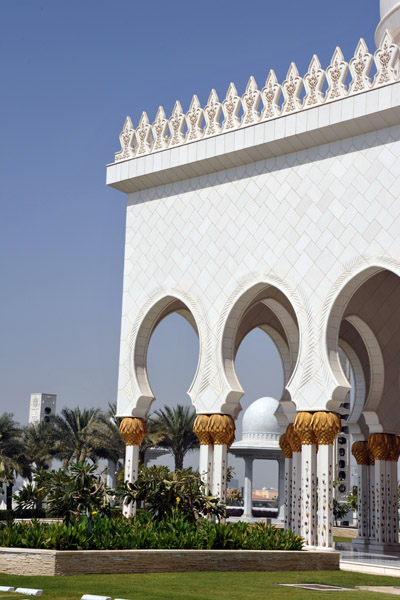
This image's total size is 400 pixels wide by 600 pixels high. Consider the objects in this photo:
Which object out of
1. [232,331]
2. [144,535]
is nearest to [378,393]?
[232,331]

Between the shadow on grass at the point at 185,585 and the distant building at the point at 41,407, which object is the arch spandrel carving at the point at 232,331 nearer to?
the shadow on grass at the point at 185,585

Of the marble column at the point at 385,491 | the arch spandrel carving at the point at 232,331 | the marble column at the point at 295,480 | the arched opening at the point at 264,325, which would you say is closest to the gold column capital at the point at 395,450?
the marble column at the point at 385,491

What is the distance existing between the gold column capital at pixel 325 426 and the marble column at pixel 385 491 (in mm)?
4134

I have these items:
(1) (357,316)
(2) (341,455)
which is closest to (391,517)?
(1) (357,316)

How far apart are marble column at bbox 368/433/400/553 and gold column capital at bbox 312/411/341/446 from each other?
4134 millimetres

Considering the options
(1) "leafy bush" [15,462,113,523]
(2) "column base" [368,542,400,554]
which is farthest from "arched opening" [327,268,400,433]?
(1) "leafy bush" [15,462,113,523]

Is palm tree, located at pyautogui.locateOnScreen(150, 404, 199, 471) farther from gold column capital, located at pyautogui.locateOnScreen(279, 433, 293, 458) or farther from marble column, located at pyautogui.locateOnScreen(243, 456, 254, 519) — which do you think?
gold column capital, located at pyautogui.locateOnScreen(279, 433, 293, 458)

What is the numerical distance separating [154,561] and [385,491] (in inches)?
313

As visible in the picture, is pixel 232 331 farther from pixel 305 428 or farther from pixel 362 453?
pixel 362 453

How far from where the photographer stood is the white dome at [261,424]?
35875 mm

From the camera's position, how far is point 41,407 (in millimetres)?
42312

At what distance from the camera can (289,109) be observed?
52.3 feet

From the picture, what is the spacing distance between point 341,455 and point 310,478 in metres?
42.9

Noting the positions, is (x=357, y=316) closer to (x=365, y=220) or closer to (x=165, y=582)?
(x=365, y=220)
